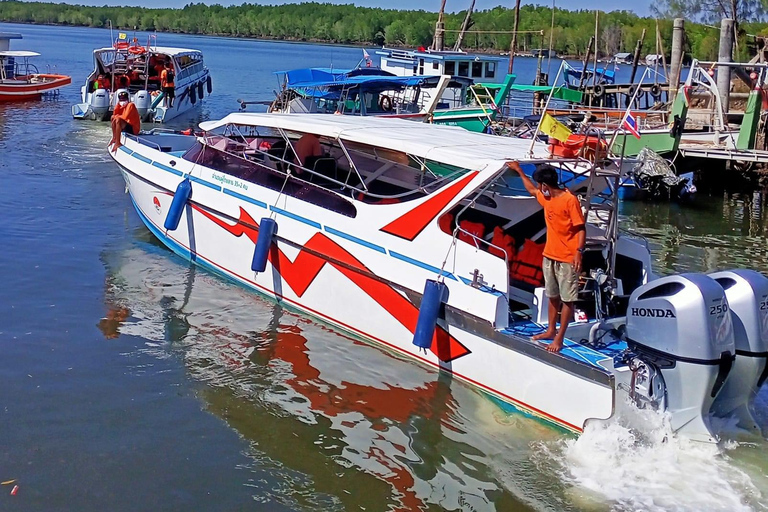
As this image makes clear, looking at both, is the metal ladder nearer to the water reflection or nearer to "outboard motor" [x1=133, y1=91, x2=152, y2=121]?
the water reflection

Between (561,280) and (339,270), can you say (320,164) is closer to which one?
(339,270)

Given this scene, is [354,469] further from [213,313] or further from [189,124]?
[189,124]

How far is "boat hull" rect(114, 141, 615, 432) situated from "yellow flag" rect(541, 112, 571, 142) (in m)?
1.56

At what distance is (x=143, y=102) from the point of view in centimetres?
2648

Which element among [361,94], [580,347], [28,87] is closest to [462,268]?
[580,347]

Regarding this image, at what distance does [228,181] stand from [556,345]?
190 inches

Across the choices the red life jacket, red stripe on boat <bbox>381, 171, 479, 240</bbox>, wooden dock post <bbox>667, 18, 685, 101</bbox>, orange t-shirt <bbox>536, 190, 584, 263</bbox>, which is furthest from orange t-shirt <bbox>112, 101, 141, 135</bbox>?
wooden dock post <bbox>667, 18, 685, 101</bbox>

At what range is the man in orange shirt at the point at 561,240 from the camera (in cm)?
699

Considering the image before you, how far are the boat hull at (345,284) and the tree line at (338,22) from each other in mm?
66718

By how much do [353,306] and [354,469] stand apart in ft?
8.12

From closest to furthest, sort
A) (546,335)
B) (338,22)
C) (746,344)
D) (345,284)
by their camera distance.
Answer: (746,344), (546,335), (345,284), (338,22)

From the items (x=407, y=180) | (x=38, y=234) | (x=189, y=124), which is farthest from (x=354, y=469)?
(x=189, y=124)

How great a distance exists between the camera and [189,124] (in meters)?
28.4

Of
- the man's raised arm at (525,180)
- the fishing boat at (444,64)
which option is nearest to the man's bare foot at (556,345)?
the man's raised arm at (525,180)
